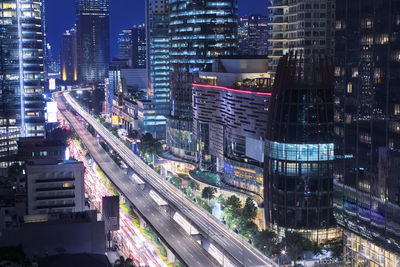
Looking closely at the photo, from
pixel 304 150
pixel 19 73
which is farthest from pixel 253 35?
pixel 304 150

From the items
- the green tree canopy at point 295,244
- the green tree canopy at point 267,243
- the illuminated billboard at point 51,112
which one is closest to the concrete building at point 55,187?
the green tree canopy at point 267,243

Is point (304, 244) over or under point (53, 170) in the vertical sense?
under

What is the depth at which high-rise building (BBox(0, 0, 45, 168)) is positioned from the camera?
11762 centimetres

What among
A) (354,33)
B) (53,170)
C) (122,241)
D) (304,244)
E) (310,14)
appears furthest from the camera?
(310,14)

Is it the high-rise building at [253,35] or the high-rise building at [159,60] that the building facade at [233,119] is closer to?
the high-rise building at [159,60]

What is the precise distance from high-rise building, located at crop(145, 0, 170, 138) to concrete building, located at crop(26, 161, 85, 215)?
68.7 metres

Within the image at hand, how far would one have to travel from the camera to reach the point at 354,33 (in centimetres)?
5256

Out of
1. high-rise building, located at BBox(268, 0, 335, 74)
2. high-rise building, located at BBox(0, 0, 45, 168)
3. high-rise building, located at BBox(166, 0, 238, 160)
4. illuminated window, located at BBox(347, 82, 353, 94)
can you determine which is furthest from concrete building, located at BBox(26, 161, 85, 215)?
illuminated window, located at BBox(347, 82, 353, 94)

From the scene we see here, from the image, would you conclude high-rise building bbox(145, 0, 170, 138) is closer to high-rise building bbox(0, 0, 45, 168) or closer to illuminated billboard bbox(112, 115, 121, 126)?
illuminated billboard bbox(112, 115, 121, 126)

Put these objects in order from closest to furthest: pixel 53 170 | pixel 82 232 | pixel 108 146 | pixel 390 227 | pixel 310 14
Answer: pixel 390 227 → pixel 82 232 → pixel 53 170 → pixel 310 14 → pixel 108 146

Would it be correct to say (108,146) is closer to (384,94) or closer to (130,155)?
(130,155)

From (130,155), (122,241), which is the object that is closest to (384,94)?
(122,241)

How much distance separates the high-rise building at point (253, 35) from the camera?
173m

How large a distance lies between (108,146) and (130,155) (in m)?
19.7
